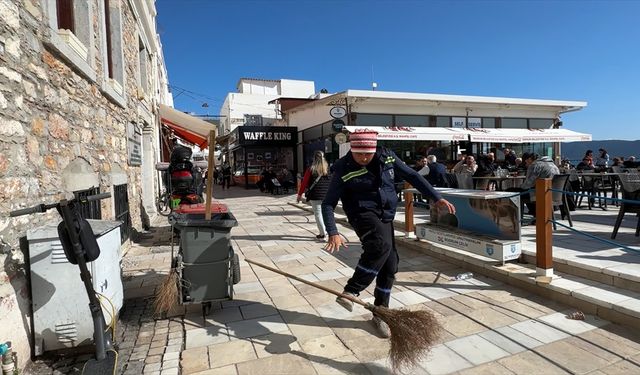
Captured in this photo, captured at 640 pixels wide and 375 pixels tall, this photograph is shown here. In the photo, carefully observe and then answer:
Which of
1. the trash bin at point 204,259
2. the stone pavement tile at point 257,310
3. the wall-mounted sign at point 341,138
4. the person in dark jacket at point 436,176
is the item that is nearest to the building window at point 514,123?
the wall-mounted sign at point 341,138

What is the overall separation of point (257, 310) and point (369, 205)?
5.39ft

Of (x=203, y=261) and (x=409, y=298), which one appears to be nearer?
(x=203, y=261)

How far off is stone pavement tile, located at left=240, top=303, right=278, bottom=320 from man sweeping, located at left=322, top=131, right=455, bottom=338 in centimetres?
83

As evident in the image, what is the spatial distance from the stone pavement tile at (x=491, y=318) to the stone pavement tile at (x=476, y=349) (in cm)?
31

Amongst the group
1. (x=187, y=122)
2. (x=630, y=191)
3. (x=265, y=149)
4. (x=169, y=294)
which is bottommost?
(x=169, y=294)

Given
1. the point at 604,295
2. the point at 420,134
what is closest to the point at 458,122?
the point at 420,134

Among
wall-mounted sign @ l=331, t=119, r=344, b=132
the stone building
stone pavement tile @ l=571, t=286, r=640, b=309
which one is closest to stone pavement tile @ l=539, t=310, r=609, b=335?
stone pavement tile @ l=571, t=286, r=640, b=309

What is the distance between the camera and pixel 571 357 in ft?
8.70

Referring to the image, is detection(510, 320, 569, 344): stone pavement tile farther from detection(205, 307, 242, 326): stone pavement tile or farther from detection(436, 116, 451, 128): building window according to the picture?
detection(436, 116, 451, 128): building window

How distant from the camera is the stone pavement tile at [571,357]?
2.52 metres

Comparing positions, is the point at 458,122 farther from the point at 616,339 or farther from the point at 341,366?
the point at 341,366

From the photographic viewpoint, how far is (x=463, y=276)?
4453mm

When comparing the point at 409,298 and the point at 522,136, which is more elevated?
the point at 522,136

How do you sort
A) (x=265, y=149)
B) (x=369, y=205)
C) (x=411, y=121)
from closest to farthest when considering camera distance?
(x=369, y=205), (x=411, y=121), (x=265, y=149)
